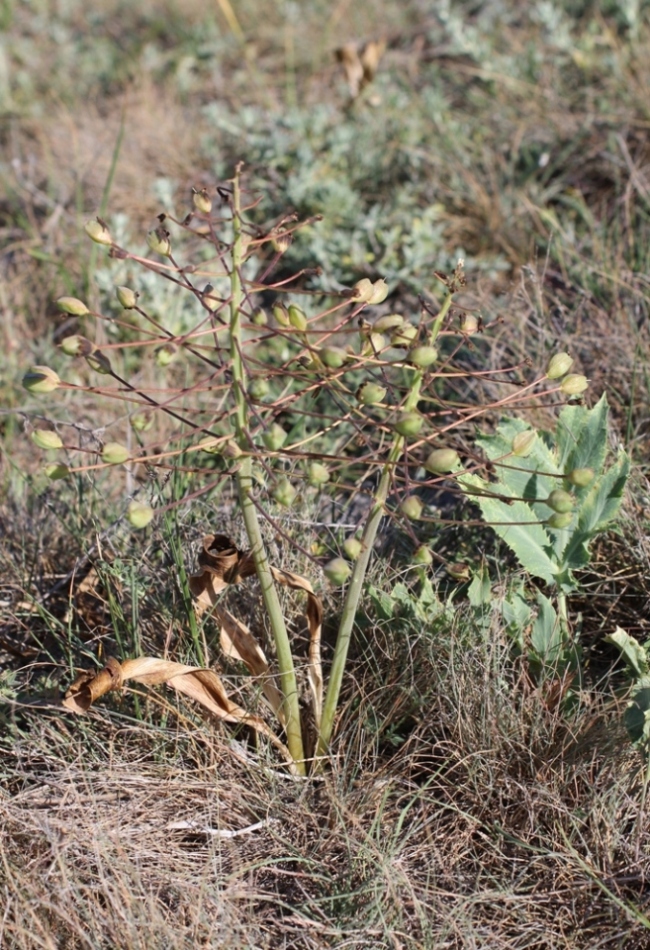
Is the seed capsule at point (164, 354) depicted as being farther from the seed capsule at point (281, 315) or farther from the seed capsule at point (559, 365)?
the seed capsule at point (559, 365)

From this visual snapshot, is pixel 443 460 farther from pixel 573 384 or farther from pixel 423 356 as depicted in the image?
pixel 573 384

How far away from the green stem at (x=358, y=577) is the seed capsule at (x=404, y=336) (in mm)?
55

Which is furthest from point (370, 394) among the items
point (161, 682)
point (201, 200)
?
point (161, 682)

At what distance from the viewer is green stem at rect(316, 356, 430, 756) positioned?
1.38 metres

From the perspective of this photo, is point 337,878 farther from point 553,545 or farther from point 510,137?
point 510,137

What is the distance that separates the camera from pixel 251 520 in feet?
4.87

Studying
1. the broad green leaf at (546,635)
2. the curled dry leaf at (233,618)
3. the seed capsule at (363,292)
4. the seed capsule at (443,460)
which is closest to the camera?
the seed capsule at (443,460)

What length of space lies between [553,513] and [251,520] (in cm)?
64

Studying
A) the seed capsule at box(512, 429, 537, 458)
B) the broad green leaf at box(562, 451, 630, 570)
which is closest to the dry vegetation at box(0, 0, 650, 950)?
the broad green leaf at box(562, 451, 630, 570)

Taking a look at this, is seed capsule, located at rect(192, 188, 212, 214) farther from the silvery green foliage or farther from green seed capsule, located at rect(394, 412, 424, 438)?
the silvery green foliage

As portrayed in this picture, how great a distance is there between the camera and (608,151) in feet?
10.9

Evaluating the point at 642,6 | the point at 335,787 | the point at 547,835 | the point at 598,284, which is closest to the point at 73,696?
the point at 335,787

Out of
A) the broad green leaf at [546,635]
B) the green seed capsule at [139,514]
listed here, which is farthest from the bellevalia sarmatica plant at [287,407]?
the broad green leaf at [546,635]

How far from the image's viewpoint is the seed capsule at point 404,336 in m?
1.36
